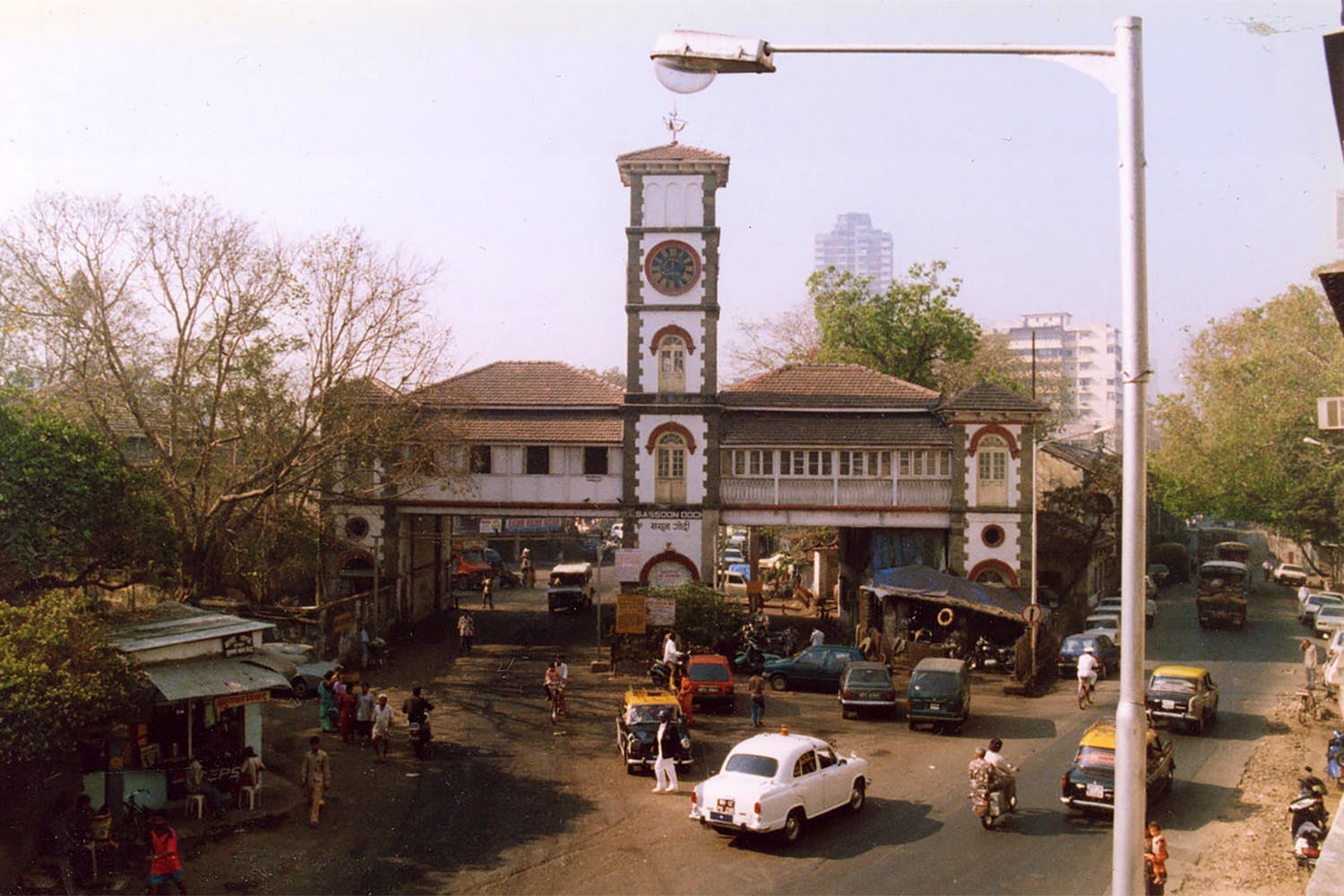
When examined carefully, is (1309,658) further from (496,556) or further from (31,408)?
(496,556)

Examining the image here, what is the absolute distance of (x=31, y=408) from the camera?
21422 mm

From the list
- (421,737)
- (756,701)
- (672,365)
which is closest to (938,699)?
(756,701)

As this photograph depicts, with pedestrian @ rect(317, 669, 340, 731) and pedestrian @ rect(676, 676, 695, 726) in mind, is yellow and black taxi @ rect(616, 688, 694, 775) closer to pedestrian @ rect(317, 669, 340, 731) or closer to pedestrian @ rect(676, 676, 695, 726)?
pedestrian @ rect(676, 676, 695, 726)

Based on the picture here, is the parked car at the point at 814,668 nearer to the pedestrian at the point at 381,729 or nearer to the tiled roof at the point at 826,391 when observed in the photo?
the tiled roof at the point at 826,391

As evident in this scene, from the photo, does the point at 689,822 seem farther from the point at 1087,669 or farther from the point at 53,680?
the point at 1087,669

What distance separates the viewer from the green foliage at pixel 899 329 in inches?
1969

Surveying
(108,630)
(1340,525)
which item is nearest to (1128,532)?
(108,630)

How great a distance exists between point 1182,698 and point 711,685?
10893mm

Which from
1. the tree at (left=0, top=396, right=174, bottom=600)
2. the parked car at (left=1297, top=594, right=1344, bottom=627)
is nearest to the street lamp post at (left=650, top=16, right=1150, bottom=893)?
the tree at (left=0, top=396, right=174, bottom=600)

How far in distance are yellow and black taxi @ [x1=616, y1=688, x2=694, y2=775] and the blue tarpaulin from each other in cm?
1231

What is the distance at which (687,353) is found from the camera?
37.0 metres

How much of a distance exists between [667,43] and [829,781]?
14.3m

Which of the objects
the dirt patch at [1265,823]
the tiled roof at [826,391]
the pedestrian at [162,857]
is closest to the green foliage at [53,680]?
the pedestrian at [162,857]

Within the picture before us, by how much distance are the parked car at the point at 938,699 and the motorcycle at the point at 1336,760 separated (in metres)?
7.22
